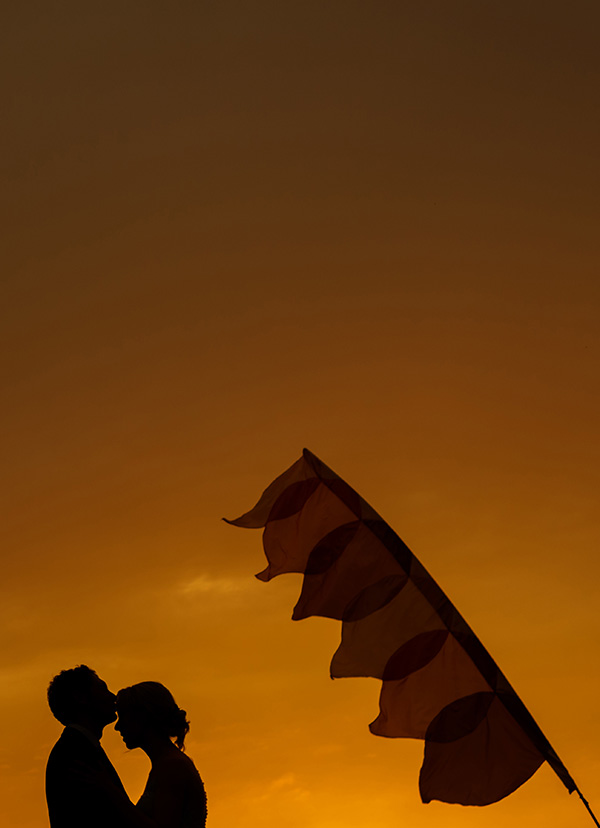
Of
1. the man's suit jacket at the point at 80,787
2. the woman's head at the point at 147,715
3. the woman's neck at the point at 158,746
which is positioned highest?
the woman's head at the point at 147,715

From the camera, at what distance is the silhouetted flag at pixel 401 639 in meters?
6.87

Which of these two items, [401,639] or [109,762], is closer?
[109,762]

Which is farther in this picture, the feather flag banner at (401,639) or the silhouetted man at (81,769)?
the feather flag banner at (401,639)

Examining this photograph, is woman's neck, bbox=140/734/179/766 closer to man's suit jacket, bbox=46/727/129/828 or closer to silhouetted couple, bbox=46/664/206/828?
silhouetted couple, bbox=46/664/206/828

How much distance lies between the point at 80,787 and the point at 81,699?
0.54m

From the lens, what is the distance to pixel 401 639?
735 cm

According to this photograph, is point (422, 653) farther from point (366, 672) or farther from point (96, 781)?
point (96, 781)

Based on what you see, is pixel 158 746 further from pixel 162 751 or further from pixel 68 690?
pixel 68 690

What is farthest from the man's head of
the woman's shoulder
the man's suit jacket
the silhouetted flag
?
the silhouetted flag

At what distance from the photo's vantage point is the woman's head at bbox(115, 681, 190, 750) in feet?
19.4

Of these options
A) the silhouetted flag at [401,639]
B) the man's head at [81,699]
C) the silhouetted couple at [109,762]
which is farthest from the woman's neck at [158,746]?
the silhouetted flag at [401,639]

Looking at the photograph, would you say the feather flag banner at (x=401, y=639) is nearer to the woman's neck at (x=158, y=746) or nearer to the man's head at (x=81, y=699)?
the woman's neck at (x=158, y=746)

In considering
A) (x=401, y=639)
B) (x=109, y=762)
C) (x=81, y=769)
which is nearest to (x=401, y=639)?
(x=401, y=639)

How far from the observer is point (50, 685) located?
5.56 metres
